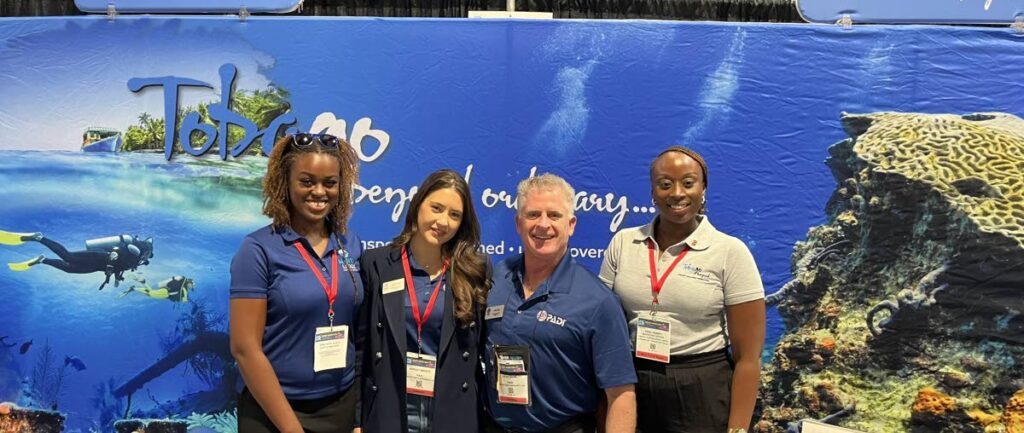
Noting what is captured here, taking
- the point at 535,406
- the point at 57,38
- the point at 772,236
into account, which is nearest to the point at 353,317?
the point at 535,406

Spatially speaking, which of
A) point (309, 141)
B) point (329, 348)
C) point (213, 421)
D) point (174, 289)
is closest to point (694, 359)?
point (329, 348)

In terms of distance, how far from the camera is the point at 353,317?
2.10 metres

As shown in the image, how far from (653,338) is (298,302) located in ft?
3.56

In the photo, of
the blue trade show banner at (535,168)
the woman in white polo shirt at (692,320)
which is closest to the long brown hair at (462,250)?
the woman in white polo shirt at (692,320)

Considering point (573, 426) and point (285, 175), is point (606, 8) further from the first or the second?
point (573, 426)

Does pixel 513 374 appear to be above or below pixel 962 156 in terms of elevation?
below

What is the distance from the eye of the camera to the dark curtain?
12.1ft

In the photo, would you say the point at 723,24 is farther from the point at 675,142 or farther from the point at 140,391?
the point at 140,391

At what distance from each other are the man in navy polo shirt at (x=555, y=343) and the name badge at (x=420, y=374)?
0.18 meters

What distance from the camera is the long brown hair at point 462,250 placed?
1.96 meters

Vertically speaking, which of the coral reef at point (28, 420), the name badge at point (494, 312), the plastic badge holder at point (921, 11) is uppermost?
the plastic badge holder at point (921, 11)

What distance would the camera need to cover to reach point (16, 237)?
338cm

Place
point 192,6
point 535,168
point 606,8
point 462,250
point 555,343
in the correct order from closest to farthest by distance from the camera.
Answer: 1. point 555,343
2. point 462,250
3. point 535,168
4. point 192,6
5. point 606,8

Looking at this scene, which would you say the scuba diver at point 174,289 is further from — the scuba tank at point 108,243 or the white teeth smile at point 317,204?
the white teeth smile at point 317,204
